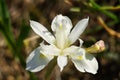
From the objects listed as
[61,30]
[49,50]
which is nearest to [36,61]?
[49,50]

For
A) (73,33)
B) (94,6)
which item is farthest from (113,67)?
(73,33)

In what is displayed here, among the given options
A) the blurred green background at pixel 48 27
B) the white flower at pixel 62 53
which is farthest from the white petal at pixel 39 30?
the blurred green background at pixel 48 27

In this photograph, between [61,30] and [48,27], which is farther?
[48,27]

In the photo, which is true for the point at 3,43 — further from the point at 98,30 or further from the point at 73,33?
the point at 73,33

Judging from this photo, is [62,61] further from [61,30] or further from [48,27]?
[48,27]

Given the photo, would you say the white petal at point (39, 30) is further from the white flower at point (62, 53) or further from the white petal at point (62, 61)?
the white petal at point (62, 61)
